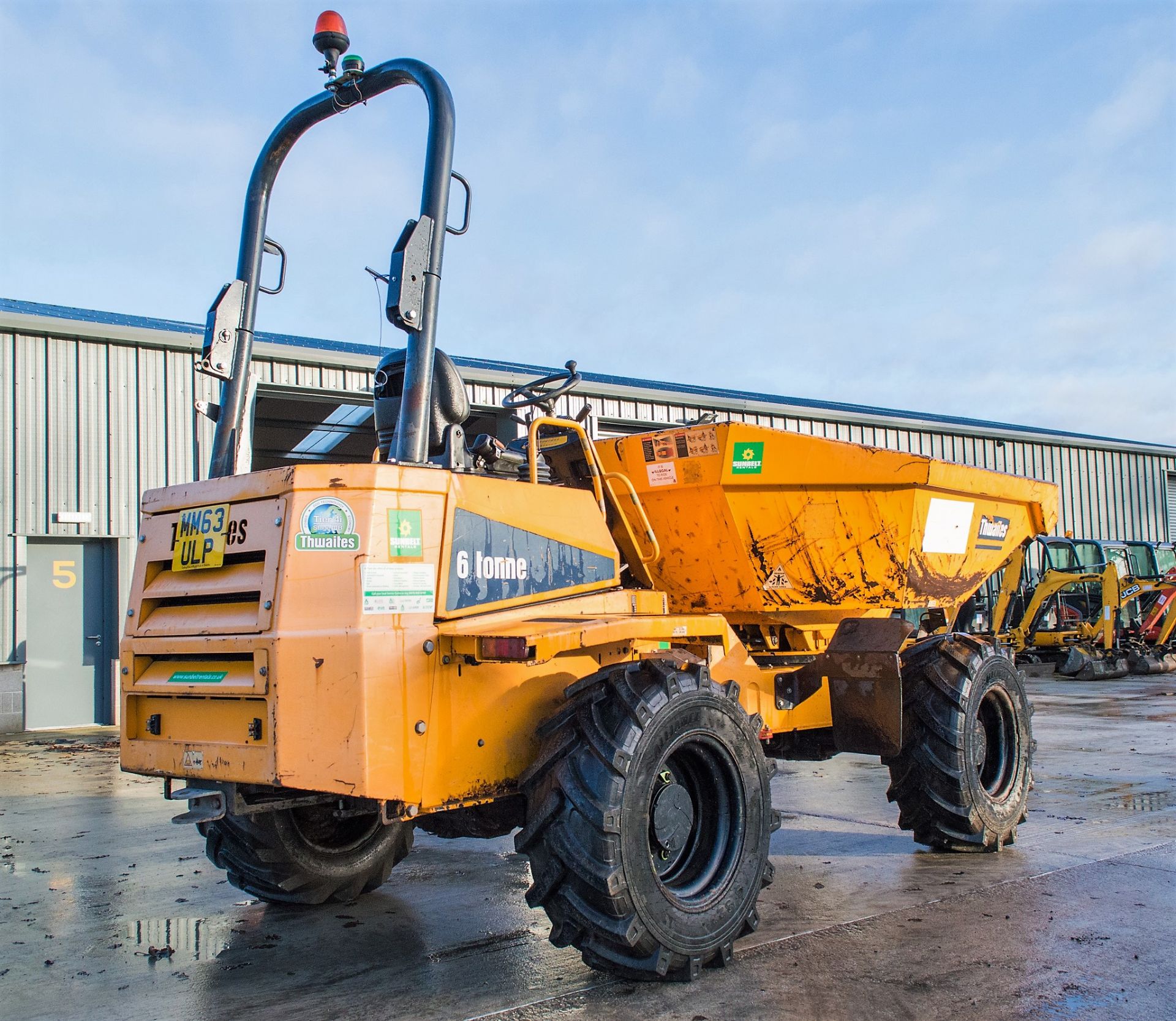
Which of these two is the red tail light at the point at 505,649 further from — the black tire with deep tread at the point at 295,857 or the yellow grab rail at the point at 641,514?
the yellow grab rail at the point at 641,514

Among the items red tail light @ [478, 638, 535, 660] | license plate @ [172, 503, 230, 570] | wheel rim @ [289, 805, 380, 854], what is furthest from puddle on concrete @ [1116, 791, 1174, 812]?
license plate @ [172, 503, 230, 570]

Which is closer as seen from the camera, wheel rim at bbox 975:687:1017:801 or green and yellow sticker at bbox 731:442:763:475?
green and yellow sticker at bbox 731:442:763:475

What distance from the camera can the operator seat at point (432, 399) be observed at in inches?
172

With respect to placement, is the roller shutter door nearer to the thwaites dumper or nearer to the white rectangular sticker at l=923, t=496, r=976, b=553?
the white rectangular sticker at l=923, t=496, r=976, b=553

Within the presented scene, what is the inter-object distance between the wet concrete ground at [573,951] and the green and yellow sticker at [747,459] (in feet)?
7.08

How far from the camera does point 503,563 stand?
170 inches

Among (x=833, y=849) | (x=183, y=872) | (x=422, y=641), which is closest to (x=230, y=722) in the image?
(x=422, y=641)

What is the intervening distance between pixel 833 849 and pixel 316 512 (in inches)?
157

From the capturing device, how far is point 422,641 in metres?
3.89

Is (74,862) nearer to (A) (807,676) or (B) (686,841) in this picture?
(B) (686,841)

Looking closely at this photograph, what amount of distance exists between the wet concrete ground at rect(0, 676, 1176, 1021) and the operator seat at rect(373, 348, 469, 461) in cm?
217

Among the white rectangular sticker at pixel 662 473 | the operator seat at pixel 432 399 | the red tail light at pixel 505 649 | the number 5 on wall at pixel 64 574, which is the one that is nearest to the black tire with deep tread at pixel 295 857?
the red tail light at pixel 505 649

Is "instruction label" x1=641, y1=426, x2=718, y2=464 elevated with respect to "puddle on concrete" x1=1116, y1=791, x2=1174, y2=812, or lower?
elevated

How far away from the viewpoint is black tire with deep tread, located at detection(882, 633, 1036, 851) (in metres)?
6.06
